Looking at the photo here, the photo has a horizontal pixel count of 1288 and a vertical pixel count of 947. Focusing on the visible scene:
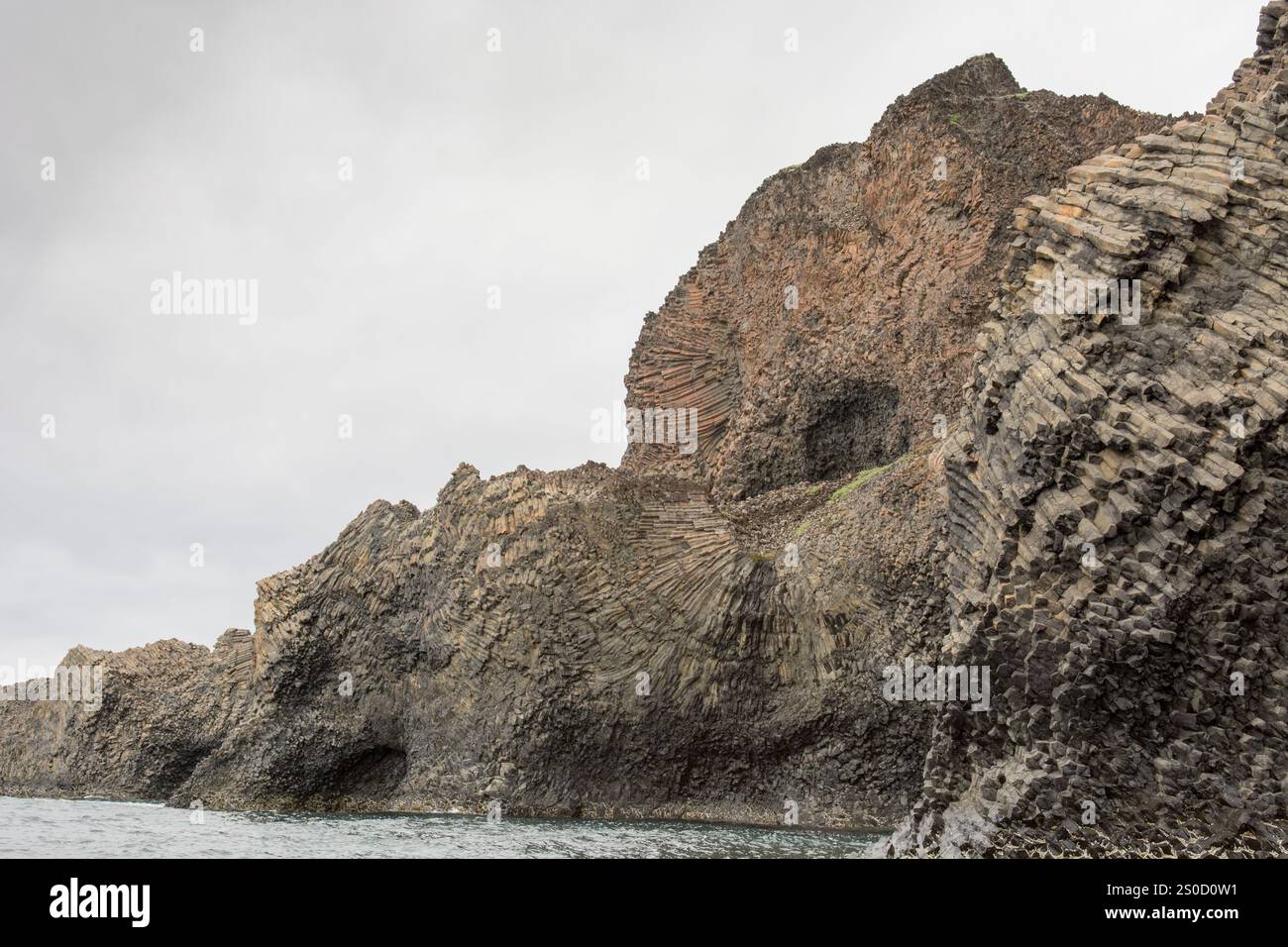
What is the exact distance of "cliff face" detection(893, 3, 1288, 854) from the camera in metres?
11.6

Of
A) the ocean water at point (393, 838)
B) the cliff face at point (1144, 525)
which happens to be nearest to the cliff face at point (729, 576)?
the ocean water at point (393, 838)

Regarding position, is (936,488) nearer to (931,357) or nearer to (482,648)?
(931,357)

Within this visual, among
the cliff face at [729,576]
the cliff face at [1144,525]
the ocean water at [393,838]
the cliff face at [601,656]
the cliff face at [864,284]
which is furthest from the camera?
the cliff face at [864,284]

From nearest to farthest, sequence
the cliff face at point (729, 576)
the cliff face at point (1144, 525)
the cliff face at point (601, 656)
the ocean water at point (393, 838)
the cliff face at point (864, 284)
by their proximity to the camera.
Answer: the cliff face at point (1144, 525)
the ocean water at point (393, 838)
the cliff face at point (601, 656)
the cliff face at point (729, 576)
the cliff face at point (864, 284)

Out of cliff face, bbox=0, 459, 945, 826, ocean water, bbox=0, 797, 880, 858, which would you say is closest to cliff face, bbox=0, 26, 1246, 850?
cliff face, bbox=0, 459, 945, 826

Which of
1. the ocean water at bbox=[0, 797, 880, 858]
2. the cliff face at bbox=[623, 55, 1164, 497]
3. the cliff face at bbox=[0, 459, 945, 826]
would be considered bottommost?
the ocean water at bbox=[0, 797, 880, 858]

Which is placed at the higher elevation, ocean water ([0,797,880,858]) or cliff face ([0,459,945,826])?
cliff face ([0,459,945,826])

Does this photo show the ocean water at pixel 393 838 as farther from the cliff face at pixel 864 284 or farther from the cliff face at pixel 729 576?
the cliff face at pixel 864 284

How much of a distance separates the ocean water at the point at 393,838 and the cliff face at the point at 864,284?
1059 centimetres

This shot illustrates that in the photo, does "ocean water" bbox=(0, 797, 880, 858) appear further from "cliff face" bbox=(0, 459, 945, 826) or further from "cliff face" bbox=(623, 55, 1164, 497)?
"cliff face" bbox=(623, 55, 1164, 497)

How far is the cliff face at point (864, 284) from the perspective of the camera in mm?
26203

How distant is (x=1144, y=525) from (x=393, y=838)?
11.6 metres

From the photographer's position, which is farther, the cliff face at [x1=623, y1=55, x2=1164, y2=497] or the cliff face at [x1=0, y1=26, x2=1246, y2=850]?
the cliff face at [x1=623, y1=55, x2=1164, y2=497]

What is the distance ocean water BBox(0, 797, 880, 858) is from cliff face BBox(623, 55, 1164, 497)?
10590 millimetres
